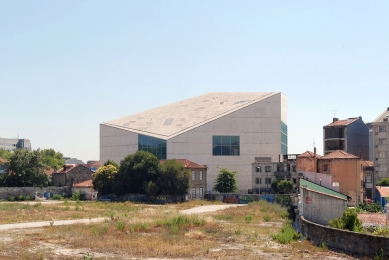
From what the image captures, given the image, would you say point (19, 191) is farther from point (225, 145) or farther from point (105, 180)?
point (225, 145)

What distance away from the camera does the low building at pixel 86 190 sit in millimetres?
86625

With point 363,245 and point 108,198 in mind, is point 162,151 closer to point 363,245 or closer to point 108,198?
point 108,198

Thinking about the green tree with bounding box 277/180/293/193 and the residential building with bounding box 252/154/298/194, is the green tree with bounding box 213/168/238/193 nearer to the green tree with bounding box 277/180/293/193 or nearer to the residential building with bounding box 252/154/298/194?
the residential building with bounding box 252/154/298/194

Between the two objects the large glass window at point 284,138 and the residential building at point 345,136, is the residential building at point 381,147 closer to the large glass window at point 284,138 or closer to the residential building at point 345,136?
the residential building at point 345,136

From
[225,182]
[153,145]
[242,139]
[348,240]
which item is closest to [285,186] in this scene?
[225,182]

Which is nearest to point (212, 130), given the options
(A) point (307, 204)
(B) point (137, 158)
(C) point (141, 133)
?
(C) point (141, 133)

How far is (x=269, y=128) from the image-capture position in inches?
3999

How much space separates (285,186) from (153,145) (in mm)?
26567

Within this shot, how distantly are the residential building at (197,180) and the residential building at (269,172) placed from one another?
10719 millimetres

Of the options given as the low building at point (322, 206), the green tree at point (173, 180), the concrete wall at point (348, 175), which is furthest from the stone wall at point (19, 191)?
the low building at point (322, 206)

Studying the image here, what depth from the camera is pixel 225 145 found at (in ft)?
328

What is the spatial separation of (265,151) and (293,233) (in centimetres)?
6622

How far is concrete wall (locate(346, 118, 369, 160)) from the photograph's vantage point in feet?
386

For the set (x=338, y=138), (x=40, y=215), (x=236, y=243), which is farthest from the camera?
(x=338, y=138)
